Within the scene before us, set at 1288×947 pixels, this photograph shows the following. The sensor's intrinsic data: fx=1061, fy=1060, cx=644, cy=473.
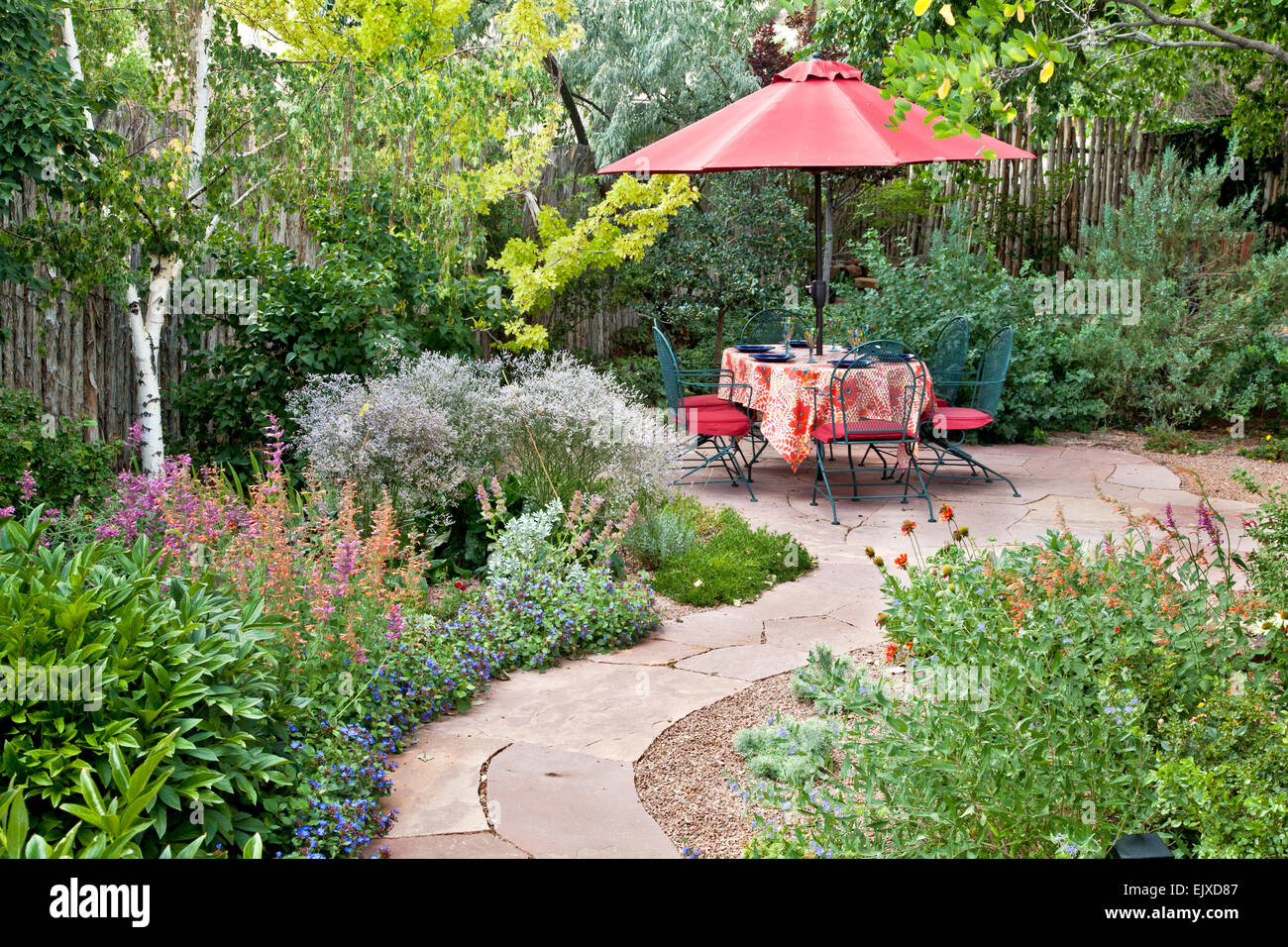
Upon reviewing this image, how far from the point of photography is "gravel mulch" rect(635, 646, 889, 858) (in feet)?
9.23

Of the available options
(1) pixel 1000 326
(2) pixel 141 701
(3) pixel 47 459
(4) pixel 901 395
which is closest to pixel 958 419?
(4) pixel 901 395

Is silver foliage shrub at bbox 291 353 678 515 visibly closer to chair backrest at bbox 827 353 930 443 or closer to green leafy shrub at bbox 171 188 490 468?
green leafy shrub at bbox 171 188 490 468

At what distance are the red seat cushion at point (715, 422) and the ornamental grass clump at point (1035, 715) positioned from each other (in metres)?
3.64

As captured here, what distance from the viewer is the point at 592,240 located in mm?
9328

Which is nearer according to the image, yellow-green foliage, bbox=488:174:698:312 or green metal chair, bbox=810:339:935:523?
green metal chair, bbox=810:339:935:523

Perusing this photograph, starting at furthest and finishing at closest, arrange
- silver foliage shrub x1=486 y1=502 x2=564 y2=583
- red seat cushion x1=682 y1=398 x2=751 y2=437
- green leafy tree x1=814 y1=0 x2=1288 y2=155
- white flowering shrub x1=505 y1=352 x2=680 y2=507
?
red seat cushion x1=682 y1=398 x2=751 y2=437
white flowering shrub x1=505 y1=352 x2=680 y2=507
silver foliage shrub x1=486 y1=502 x2=564 y2=583
green leafy tree x1=814 y1=0 x2=1288 y2=155

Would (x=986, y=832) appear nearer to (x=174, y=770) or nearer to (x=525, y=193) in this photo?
(x=174, y=770)

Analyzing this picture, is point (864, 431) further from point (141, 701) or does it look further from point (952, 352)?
point (141, 701)

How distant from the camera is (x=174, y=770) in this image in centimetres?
230

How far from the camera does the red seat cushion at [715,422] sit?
269 inches

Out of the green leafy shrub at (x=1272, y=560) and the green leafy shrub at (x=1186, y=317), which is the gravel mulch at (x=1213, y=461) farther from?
the green leafy shrub at (x=1272, y=560)

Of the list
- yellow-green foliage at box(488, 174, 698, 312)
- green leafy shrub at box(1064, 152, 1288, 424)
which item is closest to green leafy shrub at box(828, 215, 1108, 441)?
green leafy shrub at box(1064, 152, 1288, 424)

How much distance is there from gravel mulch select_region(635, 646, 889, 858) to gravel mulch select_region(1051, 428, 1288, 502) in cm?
369
